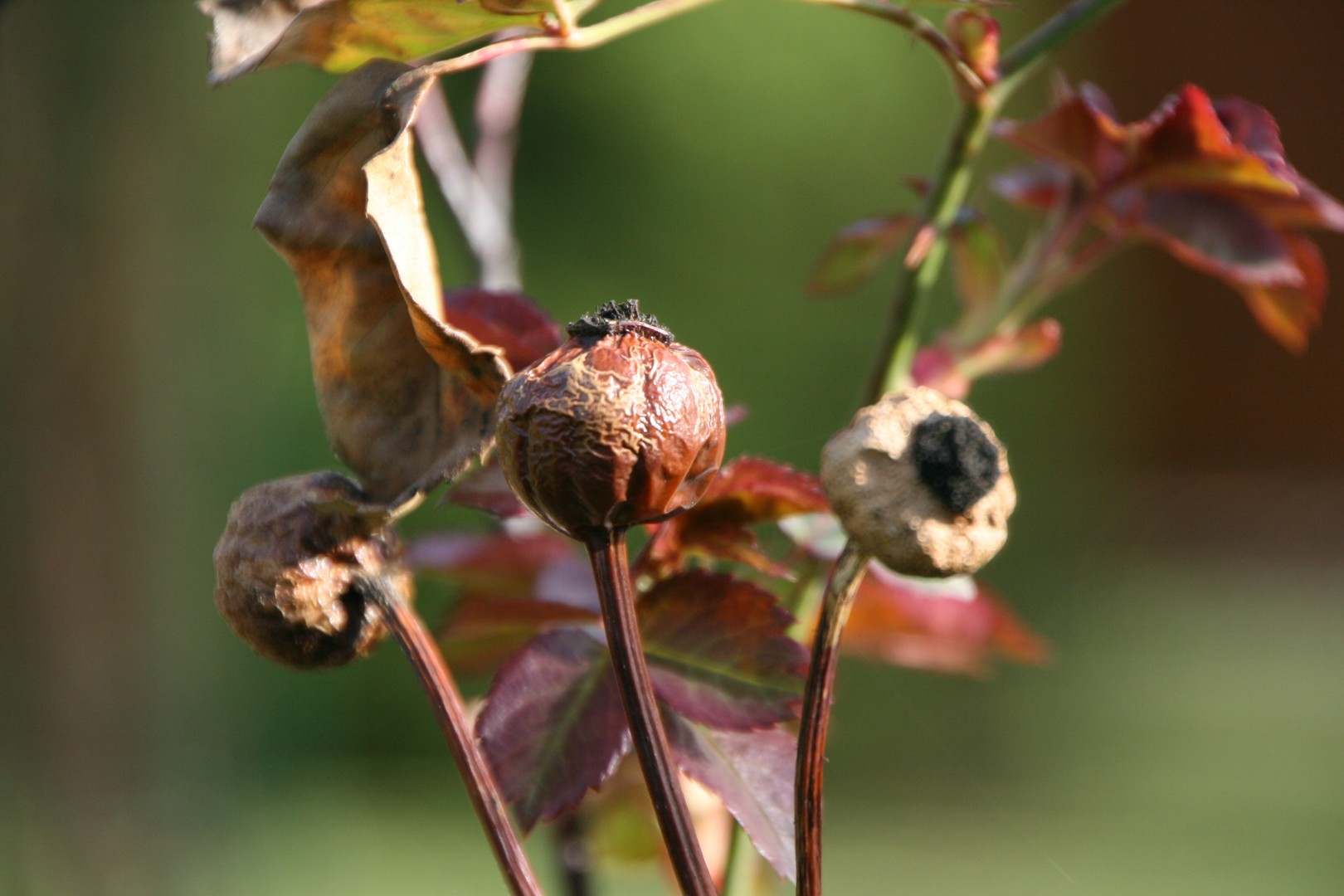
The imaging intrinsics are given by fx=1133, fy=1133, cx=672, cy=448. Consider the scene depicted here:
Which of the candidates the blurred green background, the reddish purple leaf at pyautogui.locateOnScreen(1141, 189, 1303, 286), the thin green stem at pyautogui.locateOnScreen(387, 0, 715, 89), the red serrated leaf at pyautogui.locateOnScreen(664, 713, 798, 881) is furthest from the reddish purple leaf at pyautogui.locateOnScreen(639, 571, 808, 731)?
the blurred green background

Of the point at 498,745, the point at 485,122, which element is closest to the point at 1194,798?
the point at 485,122

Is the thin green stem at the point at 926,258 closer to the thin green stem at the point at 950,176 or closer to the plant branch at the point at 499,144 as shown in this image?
the thin green stem at the point at 950,176

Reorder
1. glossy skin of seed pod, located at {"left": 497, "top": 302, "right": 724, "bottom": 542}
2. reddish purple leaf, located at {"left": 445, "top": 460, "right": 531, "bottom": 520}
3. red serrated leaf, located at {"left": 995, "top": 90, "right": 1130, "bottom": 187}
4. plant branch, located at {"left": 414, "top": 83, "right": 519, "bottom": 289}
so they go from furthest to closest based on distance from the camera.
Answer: plant branch, located at {"left": 414, "top": 83, "right": 519, "bottom": 289}
red serrated leaf, located at {"left": 995, "top": 90, "right": 1130, "bottom": 187}
reddish purple leaf, located at {"left": 445, "top": 460, "right": 531, "bottom": 520}
glossy skin of seed pod, located at {"left": 497, "top": 302, "right": 724, "bottom": 542}

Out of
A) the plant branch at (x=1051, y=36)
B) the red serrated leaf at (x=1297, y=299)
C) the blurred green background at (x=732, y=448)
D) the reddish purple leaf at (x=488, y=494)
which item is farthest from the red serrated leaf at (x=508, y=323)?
the blurred green background at (x=732, y=448)

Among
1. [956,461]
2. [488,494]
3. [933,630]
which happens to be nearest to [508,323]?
[488,494]

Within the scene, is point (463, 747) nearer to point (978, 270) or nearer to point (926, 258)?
point (926, 258)

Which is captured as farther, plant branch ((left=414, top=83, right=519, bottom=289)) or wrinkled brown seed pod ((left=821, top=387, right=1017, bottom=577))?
plant branch ((left=414, top=83, right=519, bottom=289))

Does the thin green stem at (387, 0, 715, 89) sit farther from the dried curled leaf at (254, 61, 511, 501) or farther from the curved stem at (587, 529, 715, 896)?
the curved stem at (587, 529, 715, 896)

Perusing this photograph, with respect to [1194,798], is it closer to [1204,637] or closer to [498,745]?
[1204,637]
